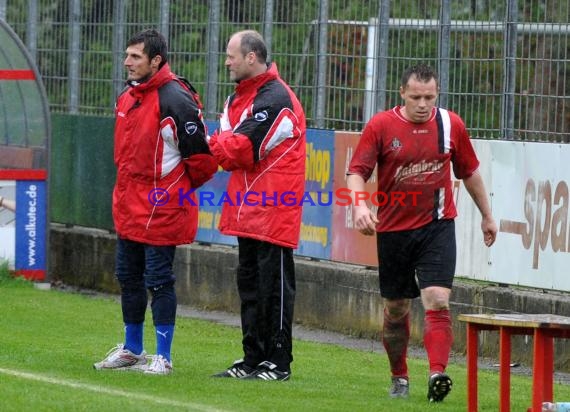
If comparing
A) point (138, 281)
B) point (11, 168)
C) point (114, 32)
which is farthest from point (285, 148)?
point (114, 32)

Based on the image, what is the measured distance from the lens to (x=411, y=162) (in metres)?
8.96

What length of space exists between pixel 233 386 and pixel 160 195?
3.99ft

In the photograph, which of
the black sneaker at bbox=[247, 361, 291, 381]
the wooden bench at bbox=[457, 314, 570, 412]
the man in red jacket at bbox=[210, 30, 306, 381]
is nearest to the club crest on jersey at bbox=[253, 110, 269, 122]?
the man in red jacket at bbox=[210, 30, 306, 381]

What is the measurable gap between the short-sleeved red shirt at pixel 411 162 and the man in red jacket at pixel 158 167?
1101 millimetres

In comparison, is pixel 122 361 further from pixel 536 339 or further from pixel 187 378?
pixel 536 339

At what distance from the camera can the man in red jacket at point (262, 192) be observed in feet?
31.0

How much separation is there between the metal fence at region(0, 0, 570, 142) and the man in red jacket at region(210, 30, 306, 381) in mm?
3063

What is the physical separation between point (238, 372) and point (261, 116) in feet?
5.11

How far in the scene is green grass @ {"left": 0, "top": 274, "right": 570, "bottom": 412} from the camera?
8461 millimetres

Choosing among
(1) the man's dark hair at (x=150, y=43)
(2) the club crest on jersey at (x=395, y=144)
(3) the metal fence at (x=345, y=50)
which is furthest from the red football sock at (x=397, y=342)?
(3) the metal fence at (x=345, y=50)

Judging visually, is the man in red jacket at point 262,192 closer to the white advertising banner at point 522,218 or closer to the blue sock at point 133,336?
the blue sock at point 133,336

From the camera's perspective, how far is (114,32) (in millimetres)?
17281

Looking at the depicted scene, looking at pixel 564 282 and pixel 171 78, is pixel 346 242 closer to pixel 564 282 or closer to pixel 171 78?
pixel 564 282

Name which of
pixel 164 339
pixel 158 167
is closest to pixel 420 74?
pixel 158 167
